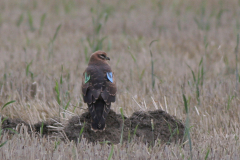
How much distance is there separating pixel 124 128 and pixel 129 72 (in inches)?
140

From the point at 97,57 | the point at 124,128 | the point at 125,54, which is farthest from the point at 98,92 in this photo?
the point at 125,54

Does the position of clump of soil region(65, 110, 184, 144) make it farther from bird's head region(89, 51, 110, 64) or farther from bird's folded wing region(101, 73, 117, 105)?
bird's head region(89, 51, 110, 64)

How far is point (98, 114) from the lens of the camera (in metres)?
4.45

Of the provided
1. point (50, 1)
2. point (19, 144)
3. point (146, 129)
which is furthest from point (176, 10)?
point (19, 144)

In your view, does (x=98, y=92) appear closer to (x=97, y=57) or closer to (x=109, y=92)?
(x=109, y=92)

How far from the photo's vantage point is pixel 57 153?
379 cm

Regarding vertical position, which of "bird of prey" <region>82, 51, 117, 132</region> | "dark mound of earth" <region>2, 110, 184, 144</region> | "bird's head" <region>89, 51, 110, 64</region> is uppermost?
"bird's head" <region>89, 51, 110, 64</region>

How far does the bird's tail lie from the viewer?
4.42 meters

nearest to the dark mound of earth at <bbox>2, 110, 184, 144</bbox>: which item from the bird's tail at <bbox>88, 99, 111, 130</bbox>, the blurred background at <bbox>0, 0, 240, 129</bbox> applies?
the bird's tail at <bbox>88, 99, 111, 130</bbox>

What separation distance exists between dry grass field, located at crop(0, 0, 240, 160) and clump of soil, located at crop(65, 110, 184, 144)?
0.50 ft

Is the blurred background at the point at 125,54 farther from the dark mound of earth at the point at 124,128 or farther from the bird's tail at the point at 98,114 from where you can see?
the bird's tail at the point at 98,114

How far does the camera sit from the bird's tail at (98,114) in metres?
4.42

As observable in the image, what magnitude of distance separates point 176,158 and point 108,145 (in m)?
0.82

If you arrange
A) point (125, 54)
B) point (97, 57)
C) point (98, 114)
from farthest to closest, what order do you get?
point (125, 54)
point (97, 57)
point (98, 114)
